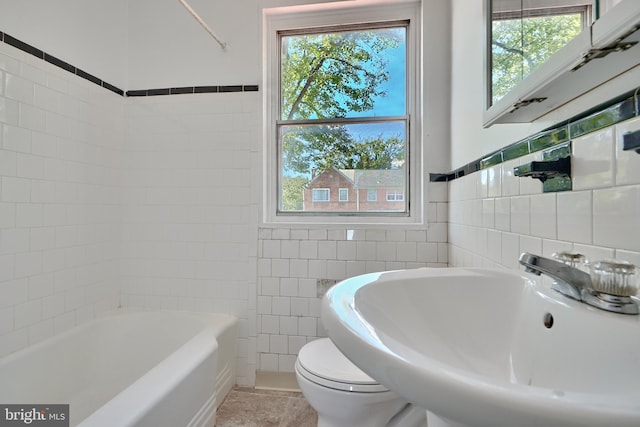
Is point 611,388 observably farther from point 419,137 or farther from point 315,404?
point 419,137

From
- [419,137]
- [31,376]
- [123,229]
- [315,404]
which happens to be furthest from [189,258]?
[419,137]

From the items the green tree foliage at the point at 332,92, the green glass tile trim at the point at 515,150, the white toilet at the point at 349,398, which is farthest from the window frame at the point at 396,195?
the white toilet at the point at 349,398

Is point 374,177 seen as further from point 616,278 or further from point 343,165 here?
point 616,278

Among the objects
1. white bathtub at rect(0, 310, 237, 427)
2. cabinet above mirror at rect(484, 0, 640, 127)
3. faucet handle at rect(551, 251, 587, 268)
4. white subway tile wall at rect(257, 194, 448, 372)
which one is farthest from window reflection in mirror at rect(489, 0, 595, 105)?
white bathtub at rect(0, 310, 237, 427)

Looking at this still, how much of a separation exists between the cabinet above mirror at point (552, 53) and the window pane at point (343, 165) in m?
0.96

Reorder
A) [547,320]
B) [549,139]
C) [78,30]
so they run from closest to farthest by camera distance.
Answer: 1. [547,320]
2. [549,139]
3. [78,30]

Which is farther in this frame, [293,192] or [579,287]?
[293,192]

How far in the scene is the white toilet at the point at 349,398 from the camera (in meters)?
1.13

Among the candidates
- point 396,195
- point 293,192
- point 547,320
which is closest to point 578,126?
point 547,320

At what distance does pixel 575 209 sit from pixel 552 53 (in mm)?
343

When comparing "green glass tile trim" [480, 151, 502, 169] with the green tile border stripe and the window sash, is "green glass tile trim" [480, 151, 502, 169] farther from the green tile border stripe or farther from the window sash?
the window sash

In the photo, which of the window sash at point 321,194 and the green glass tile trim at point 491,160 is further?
the window sash at point 321,194

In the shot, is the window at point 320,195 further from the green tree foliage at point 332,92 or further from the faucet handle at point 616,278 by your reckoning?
the faucet handle at point 616,278

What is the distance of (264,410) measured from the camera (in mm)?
1630
